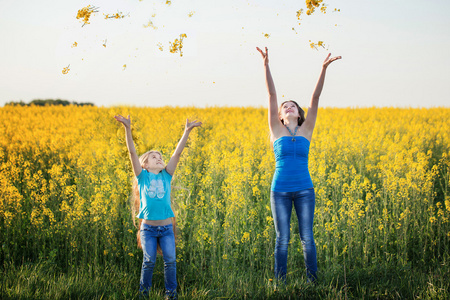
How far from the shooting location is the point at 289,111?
4.04 meters

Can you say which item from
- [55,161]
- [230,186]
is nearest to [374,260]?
[230,186]

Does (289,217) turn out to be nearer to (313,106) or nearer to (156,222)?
(313,106)

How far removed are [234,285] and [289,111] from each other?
6.31 feet

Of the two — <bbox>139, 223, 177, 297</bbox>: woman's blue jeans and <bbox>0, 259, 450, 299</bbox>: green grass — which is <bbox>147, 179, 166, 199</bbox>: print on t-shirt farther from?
<bbox>0, 259, 450, 299</bbox>: green grass

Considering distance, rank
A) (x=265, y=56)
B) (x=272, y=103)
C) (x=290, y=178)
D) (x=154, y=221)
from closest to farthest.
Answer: (x=154, y=221), (x=290, y=178), (x=272, y=103), (x=265, y=56)

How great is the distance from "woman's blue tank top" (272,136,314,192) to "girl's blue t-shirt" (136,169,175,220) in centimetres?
106

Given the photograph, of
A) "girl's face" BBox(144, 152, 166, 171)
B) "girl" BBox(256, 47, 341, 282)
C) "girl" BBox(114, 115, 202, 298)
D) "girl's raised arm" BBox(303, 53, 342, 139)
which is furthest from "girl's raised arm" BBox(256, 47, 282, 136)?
"girl's face" BBox(144, 152, 166, 171)

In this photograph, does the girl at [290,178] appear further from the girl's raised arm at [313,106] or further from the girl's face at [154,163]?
the girl's face at [154,163]

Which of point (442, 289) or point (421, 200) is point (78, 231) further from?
point (421, 200)

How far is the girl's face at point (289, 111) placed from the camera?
401 centimetres

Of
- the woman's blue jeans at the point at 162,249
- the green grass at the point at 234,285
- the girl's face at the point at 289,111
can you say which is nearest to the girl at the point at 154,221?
the woman's blue jeans at the point at 162,249

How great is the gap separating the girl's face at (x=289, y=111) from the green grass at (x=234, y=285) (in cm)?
169

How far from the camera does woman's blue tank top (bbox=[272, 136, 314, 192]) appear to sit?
3.79 m

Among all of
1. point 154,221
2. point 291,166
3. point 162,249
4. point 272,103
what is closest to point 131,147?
point 154,221
